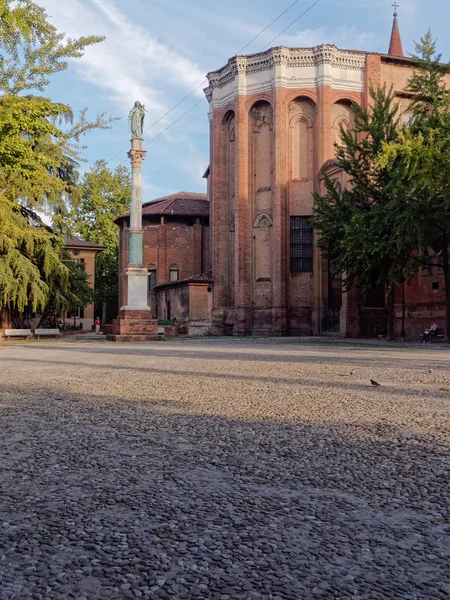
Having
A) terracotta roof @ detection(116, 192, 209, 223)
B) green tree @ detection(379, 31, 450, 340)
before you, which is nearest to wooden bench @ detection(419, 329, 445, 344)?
green tree @ detection(379, 31, 450, 340)

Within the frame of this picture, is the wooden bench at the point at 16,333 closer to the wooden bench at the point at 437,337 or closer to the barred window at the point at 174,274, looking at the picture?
the barred window at the point at 174,274

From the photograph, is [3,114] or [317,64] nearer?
[3,114]

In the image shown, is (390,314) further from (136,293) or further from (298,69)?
(298,69)

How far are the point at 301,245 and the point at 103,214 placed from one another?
25.8m

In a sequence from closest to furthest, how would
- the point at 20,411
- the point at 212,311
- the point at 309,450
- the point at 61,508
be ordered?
the point at 61,508 → the point at 309,450 → the point at 20,411 → the point at 212,311

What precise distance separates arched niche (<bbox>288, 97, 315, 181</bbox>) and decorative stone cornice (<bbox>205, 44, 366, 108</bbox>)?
131cm

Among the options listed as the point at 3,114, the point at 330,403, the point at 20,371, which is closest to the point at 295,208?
the point at 3,114

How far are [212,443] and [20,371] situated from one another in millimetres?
7477

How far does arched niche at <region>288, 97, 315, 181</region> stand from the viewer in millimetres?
34875

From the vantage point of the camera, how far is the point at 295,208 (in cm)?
3472

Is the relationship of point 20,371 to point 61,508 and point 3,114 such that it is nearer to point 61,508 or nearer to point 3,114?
point 3,114

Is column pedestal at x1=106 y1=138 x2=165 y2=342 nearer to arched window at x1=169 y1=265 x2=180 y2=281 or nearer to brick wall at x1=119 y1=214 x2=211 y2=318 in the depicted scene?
brick wall at x1=119 y1=214 x2=211 y2=318

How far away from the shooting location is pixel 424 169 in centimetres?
1723

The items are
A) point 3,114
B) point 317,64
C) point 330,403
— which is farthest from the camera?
point 317,64
